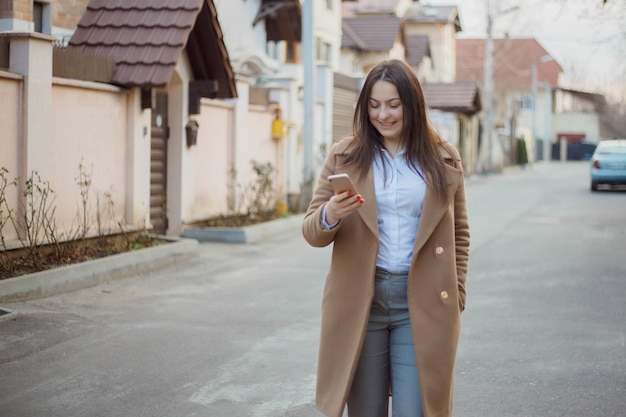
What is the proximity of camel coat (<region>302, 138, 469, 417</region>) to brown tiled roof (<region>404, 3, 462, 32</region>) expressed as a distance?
57618 mm

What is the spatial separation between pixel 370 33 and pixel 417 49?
8.26 m

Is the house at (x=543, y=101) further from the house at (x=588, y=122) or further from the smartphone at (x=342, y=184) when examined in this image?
the smartphone at (x=342, y=184)

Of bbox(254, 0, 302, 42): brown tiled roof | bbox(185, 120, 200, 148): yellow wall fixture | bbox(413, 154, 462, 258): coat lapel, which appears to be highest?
Answer: bbox(254, 0, 302, 42): brown tiled roof

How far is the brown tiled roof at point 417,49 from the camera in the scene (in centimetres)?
5306

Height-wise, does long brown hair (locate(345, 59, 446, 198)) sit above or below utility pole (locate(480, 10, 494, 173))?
below

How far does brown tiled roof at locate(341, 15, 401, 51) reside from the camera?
146 feet

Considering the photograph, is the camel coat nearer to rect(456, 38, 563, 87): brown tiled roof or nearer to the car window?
the car window

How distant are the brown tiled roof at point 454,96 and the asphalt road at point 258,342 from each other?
31.2m

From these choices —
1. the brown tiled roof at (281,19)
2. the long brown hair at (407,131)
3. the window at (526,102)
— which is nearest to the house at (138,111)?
the brown tiled roof at (281,19)

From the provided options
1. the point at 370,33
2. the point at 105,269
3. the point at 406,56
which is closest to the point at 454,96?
the point at 370,33

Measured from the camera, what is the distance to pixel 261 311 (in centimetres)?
934

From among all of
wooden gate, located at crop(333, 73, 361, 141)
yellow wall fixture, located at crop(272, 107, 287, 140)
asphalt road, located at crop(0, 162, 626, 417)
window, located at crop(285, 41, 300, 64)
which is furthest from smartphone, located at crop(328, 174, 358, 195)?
window, located at crop(285, 41, 300, 64)

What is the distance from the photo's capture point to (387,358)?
3949 mm

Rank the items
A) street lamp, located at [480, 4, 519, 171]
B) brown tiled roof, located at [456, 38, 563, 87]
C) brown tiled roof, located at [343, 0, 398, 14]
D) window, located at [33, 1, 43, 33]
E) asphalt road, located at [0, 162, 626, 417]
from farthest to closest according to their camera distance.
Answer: brown tiled roof, located at [456, 38, 563, 87] → brown tiled roof, located at [343, 0, 398, 14] → street lamp, located at [480, 4, 519, 171] → window, located at [33, 1, 43, 33] → asphalt road, located at [0, 162, 626, 417]
